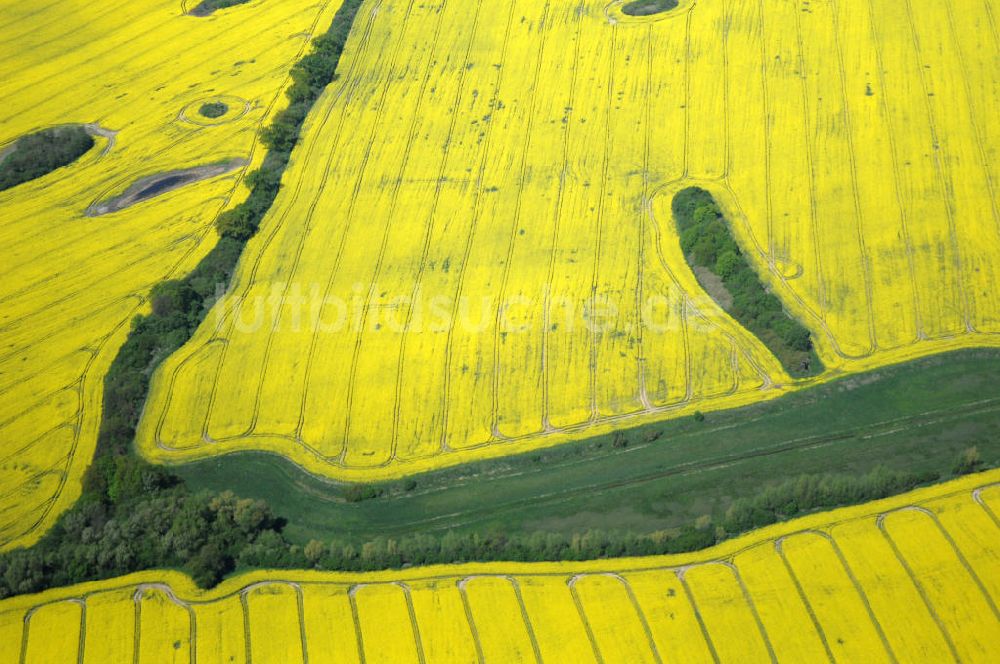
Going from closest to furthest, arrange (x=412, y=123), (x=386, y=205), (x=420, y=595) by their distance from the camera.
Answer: (x=420, y=595) < (x=386, y=205) < (x=412, y=123)

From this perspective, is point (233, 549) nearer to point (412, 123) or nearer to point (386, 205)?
point (386, 205)

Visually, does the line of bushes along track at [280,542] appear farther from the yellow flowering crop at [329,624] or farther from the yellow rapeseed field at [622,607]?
the yellow flowering crop at [329,624]

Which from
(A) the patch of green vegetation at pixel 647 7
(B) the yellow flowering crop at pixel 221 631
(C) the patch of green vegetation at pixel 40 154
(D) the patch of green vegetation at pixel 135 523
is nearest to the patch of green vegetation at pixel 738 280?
(A) the patch of green vegetation at pixel 647 7

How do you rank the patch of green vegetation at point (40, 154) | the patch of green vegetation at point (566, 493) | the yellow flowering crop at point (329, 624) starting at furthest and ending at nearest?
the patch of green vegetation at point (40, 154) → the patch of green vegetation at point (566, 493) → the yellow flowering crop at point (329, 624)

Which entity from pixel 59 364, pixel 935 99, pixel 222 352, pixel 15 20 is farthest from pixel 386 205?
pixel 15 20

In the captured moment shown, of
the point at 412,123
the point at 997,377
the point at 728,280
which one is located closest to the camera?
the point at 997,377

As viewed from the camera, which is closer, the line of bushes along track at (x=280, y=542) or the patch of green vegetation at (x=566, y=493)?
the line of bushes along track at (x=280, y=542)
